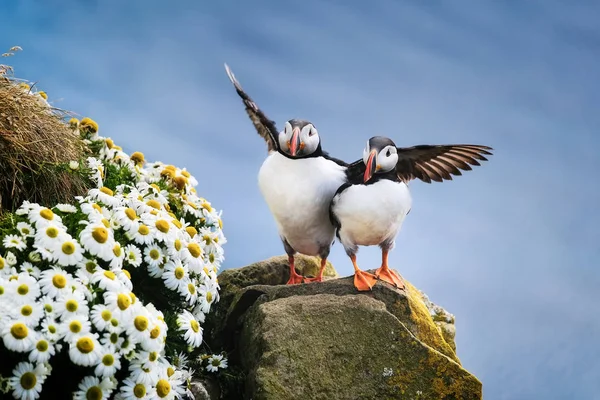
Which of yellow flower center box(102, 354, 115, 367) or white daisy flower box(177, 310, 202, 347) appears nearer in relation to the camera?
yellow flower center box(102, 354, 115, 367)

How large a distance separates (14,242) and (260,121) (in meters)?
3.03

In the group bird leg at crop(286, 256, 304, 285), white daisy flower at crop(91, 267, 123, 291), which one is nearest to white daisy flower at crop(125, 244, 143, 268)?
white daisy flower at crop(91, 267, 123, 291)

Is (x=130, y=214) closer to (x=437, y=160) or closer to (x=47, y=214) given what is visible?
(x=47, y=214)

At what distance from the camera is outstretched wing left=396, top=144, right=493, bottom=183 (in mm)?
6727

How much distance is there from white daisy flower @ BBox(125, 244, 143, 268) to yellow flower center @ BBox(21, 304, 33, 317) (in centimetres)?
89

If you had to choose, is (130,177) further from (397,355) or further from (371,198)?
(397,355)

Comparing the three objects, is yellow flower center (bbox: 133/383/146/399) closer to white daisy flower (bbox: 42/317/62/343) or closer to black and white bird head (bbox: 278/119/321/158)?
white daisy flower (bbox: 42/317/62/343)

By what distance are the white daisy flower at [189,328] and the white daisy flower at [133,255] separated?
49 cm

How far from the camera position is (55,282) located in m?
4.59

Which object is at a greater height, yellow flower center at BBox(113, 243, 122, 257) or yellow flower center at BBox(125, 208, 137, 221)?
yellow flower center at BBox(125, 208, 137, 221)

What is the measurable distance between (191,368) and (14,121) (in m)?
2.46

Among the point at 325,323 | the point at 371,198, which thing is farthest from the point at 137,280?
the point at 371,198

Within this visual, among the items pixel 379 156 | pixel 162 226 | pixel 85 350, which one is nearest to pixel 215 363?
pixel 162 226

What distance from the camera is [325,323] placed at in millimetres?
5812
